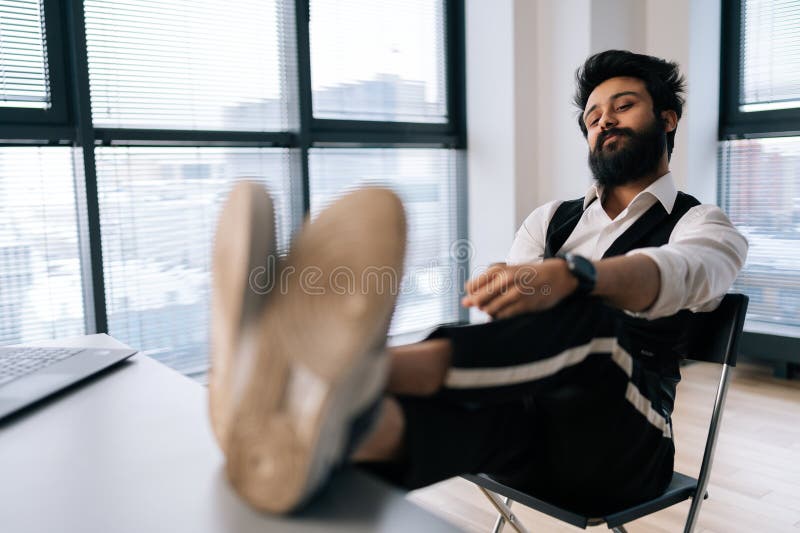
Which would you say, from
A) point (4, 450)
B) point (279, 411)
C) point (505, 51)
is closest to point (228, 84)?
point (505, 51)

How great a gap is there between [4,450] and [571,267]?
0.81 m

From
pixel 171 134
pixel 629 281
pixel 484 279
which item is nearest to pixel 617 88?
pixel 629 281

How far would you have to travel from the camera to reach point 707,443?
1.38 metres

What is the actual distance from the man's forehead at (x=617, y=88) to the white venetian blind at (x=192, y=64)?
1.79 metres

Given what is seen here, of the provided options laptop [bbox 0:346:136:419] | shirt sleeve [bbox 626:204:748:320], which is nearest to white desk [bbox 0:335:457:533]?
laptop [bbox 0:346:136:419]

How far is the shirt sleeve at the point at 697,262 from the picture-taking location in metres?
1.25

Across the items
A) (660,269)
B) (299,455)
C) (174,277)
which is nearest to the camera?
(299,455)

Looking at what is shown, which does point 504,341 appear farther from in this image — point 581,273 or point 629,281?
point 629,281

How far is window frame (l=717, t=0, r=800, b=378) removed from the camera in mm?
3574

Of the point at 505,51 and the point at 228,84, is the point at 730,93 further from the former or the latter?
the point at 228,84

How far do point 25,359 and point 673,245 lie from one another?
3.97ft

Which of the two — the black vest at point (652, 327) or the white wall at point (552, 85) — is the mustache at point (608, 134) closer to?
the black vest at point (652, 327)

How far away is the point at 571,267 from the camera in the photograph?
1096 millimetres

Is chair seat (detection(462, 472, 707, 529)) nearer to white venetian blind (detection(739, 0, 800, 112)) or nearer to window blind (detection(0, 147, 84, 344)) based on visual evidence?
window blind (detection(0, 147, 84, 344))
